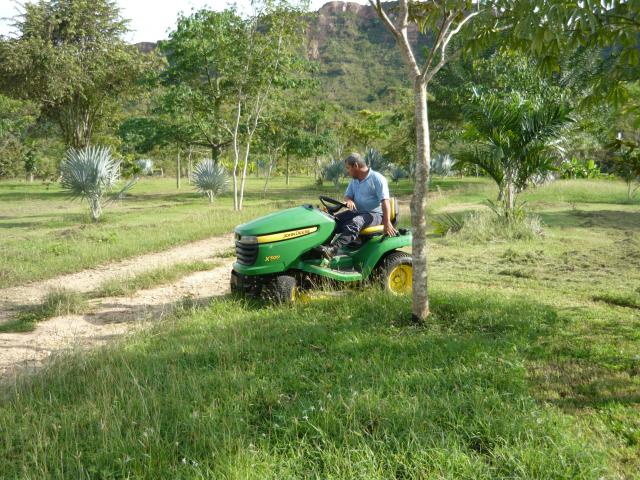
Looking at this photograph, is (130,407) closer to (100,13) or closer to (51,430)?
(51,430)

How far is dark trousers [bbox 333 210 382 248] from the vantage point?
19.3 ft

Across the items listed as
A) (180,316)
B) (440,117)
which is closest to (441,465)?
(180,316)

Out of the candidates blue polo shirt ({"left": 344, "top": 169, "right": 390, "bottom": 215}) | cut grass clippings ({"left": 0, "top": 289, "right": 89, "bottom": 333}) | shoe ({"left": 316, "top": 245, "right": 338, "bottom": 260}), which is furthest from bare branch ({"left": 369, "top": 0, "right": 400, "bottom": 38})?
cut grass clippings ({"left": 0, "top": 289, "right": 89, "bottom": 333})

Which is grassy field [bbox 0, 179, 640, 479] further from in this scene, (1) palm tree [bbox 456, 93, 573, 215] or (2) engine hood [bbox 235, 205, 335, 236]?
(1) palm tree [bbox 456, 93, 573, 215]

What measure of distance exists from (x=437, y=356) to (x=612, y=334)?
5.58 feet

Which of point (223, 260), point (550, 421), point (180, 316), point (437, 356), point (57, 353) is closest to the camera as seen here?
point (550, 421)

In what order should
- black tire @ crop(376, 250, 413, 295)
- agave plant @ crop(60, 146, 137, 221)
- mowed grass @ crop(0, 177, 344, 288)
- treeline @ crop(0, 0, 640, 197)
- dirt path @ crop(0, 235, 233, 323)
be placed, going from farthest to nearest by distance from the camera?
treeline @ crop(0, 0, 640, 197) → agave plant @ crop(60, 146, 137, 221) → mowed grass @ crop(0, 177, 344, 288) → dirt path @ crop(0, 235, 233, 323) → black tire @ crop(376, 250, 413, 295)

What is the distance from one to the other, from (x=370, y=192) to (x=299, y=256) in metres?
1.20

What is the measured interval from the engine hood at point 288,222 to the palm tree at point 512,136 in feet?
22.4

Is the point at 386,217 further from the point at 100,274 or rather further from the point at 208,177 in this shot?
the point at 208,177

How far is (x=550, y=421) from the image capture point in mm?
2928

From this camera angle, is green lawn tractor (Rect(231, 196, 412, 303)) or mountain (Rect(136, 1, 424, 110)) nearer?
green lawn tractor (Rect(231, 196, 412, 303))

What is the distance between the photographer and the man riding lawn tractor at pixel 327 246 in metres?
5.57

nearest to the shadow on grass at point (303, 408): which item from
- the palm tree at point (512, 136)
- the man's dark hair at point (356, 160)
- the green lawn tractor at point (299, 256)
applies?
the green lawn tractor at point (299, 256)
